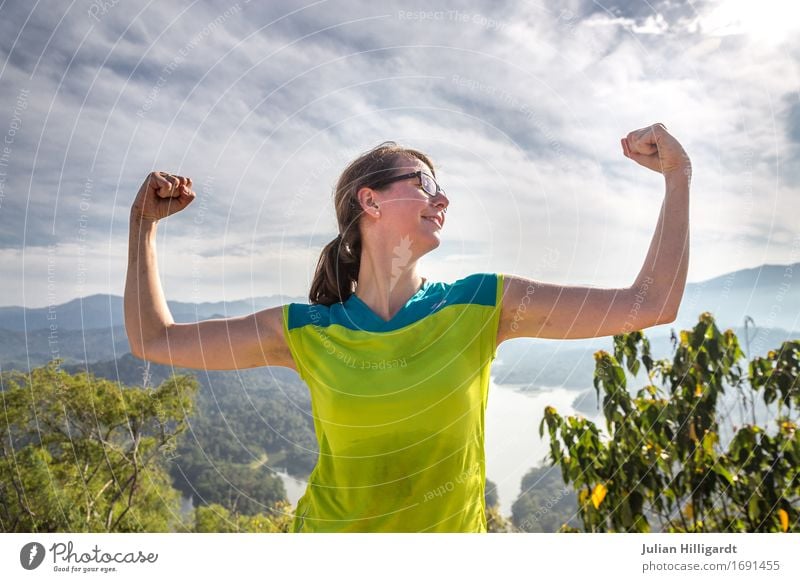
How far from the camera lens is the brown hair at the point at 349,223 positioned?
6.91 feet

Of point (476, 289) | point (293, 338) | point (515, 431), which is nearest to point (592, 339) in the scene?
point (515, 431)

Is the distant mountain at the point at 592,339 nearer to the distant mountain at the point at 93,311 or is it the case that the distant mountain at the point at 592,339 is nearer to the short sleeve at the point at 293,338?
the distant mountain at the point at 93,311

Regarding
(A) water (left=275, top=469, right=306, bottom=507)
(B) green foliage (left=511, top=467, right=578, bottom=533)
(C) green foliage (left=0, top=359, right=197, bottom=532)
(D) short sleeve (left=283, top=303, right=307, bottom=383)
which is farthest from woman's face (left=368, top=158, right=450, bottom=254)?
(C) green foliage (left=0, top=359, right=197, bottom=532)

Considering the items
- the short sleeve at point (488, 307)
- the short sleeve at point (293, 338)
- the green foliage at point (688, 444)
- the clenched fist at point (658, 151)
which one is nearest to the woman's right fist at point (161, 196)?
the short sleeve at point (293, 338)

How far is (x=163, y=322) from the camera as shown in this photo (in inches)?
73.1

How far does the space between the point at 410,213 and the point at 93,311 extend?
6.70 ft

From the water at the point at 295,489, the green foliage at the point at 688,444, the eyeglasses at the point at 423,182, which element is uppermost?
the eyeglasses at the point at 423,182

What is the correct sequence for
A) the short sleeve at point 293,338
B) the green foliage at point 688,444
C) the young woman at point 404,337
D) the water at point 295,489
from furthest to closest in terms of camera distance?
1. the green foliage at point 688,444
2. the water at point 295,489
3. the short sleeve at point 293,338
4. the young woman at point 404,337

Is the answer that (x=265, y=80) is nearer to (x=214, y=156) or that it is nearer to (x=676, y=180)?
(x=214, y=156)

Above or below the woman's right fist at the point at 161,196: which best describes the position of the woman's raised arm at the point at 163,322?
below

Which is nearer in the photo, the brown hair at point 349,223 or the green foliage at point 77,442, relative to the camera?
the brown hair at point 349,223

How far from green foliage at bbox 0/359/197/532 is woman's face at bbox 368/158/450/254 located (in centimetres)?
615

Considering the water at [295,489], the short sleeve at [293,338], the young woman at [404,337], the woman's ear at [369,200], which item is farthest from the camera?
the water at [295,489]

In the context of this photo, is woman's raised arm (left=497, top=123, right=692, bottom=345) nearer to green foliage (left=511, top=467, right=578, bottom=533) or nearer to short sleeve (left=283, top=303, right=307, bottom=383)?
short sleeve (left=283, top=303, right=307, bottom=383)
